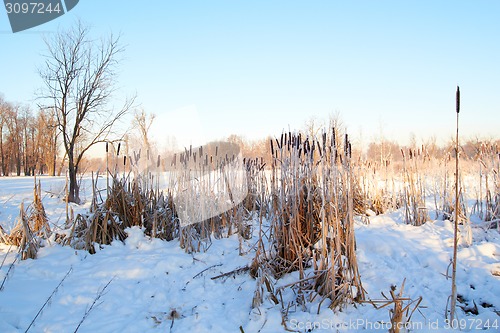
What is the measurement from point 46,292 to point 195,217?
2.08 m

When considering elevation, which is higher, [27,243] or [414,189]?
[414,189]

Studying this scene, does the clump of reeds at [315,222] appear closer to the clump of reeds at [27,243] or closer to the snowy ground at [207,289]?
the snowy ground at [207,289]

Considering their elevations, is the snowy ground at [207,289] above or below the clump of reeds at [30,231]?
below

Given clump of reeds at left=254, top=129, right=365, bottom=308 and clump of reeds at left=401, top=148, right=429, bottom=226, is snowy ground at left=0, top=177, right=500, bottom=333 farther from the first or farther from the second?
clump of reeds at left=401, top=148, right=429, bottom=226

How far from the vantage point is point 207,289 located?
3.02 m

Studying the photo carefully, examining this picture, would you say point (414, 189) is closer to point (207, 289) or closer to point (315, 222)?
point (315, 222)

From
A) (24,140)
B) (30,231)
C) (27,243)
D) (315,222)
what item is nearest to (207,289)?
(315,222)

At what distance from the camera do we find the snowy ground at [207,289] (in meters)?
2.27

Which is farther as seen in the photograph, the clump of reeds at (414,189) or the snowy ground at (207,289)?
the clump of reeds at (414,189)

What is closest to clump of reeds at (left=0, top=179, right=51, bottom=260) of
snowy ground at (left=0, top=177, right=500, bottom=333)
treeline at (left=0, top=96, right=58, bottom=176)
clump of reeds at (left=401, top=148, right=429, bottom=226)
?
snowy ground at (left=0, top=177, right=500, bottom=333)

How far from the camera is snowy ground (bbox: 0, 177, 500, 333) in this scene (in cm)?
227

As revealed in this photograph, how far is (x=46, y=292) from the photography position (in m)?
2.74

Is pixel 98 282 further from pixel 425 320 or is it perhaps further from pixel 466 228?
pixel 466 228

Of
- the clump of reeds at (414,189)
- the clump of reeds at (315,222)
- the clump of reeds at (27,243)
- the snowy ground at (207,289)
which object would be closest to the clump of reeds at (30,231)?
the clump of reeds at (27,243)
